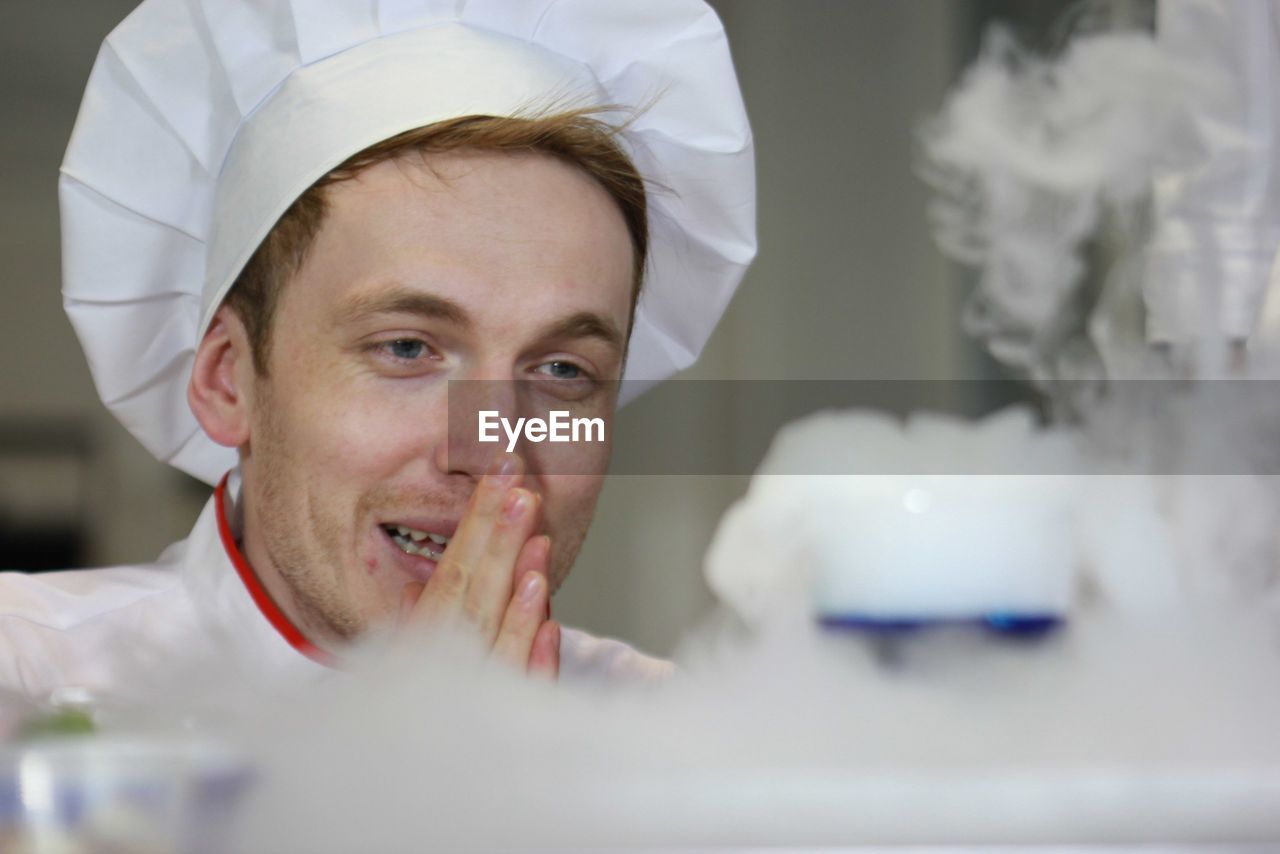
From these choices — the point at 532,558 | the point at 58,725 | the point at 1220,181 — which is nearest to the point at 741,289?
the point at 1220,181

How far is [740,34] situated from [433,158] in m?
1.96

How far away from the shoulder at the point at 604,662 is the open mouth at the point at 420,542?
13.5 inches

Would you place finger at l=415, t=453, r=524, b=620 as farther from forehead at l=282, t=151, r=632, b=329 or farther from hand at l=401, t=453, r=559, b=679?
forehead at l=282, t=151, r=632, b=329

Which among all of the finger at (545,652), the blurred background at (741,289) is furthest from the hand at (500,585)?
the blurred background at (741,289)

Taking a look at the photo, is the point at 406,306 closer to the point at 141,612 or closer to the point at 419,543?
the point at 419,543

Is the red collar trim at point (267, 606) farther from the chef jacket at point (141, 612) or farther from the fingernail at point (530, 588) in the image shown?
the fingernail at point (530, 588)

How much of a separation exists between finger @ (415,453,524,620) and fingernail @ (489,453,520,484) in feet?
0.10

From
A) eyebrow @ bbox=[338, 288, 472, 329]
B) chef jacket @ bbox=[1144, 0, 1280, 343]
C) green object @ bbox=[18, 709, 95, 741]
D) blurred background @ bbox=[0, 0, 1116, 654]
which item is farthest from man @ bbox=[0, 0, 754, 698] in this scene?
blurred background @ bbox=[0, 0, 1116, 654]

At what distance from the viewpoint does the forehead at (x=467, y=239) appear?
0.96m

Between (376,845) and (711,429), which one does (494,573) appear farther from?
(711,429)

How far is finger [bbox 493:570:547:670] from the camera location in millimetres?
645

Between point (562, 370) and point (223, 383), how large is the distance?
313mm

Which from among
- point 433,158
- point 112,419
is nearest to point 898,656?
point 433,158

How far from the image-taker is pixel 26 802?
298 millimetres
